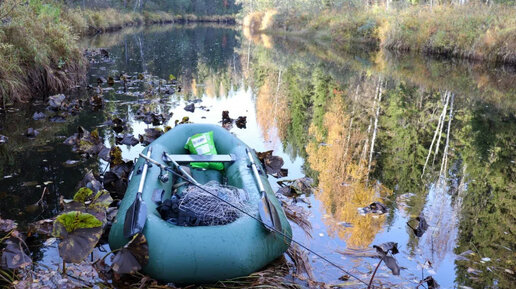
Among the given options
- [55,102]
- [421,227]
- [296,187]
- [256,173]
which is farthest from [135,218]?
[55,102]

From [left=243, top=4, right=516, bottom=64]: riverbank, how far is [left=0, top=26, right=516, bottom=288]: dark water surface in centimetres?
167

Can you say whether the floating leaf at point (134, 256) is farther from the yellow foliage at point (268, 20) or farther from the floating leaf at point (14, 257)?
the yellow foliage at point (268, 20)

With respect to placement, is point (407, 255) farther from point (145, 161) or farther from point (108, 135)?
point (108, 135)

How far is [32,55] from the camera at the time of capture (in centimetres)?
777

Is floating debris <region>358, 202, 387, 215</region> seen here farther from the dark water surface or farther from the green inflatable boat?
the green inflatable boat

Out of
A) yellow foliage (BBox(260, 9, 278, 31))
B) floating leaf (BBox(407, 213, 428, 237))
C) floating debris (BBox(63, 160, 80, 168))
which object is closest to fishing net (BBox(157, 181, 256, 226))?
floating leaf (BBox(407, 213, 428, 237))

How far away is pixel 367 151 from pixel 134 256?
4.53 m

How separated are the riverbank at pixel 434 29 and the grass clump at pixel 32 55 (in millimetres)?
13032

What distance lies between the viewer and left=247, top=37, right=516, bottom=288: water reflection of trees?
4.25m

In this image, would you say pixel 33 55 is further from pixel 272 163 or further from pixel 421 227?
pixel 421 227

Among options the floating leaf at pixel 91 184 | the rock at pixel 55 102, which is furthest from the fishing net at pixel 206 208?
the rock at pixel 55 102

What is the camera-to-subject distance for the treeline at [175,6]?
32188 millimetres

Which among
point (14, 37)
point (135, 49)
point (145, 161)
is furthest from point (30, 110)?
point (135, 49)

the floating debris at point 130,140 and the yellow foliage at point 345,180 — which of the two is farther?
the floating debris at point 130,140
